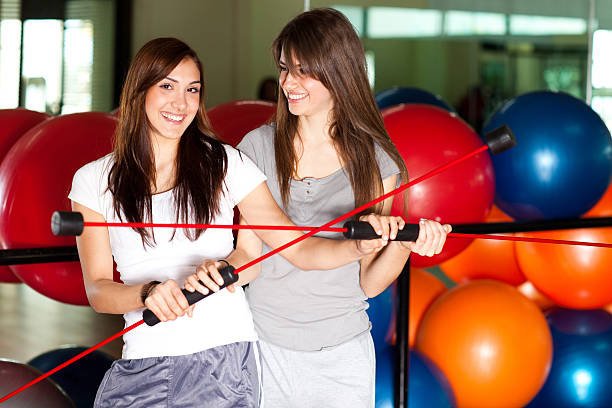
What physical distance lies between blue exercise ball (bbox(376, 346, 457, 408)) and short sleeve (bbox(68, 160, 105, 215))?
1.11 m

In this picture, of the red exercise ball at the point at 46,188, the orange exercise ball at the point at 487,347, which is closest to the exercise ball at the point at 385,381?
the orange exercise ball at the point at 487,347

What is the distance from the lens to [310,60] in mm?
1476

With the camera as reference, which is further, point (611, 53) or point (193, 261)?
point (611, 53)

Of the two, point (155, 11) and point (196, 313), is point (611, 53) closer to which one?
point (155, 11)

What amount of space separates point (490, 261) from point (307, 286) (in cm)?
159

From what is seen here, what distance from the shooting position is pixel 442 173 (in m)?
2.31

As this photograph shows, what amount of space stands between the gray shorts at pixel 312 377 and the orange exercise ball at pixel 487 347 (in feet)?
3.16

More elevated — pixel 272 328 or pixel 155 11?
pixel 155 11

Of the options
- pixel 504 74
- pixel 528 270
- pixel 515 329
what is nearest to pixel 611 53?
pixel 504 74

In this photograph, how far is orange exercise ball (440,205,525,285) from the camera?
2.93 meters

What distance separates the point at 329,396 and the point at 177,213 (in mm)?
482

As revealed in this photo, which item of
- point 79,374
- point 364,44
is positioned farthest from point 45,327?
point 364,44

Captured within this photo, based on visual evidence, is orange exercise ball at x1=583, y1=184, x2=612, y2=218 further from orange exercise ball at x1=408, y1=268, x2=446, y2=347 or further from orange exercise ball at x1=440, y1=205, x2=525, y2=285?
orange exercise ball at x1=408, y1=268, x2=446, y2=347

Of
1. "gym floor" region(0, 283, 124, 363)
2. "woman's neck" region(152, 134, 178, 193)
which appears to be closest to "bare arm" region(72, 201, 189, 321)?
"woman's neck" region(152, 134, 178, 193)
